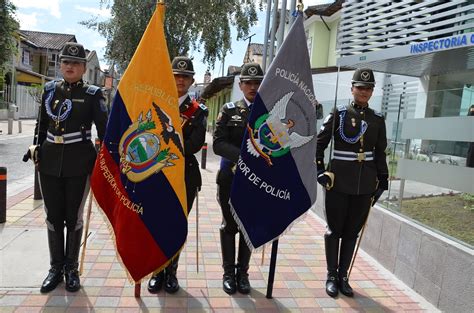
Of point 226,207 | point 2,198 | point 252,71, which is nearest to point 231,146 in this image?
point 226,207

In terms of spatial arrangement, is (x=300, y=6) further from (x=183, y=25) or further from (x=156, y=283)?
(x=183, y=25)

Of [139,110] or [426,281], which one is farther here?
[426,281]

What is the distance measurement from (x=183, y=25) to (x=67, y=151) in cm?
1520

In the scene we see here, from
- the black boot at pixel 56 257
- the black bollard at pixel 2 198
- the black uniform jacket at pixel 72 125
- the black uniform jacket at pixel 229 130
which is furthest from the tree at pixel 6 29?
the black uniform jacket at pixel 229 130

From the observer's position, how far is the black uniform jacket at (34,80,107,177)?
3295 mm

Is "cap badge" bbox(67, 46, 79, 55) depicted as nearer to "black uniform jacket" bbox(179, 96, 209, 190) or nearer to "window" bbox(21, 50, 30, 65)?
"black uniform jacket" bbox(179, 96, 209, 190)

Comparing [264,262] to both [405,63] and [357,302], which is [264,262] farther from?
[405,63]

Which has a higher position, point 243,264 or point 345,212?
point 345,212

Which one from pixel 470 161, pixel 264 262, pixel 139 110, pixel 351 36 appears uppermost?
pixel 351 36

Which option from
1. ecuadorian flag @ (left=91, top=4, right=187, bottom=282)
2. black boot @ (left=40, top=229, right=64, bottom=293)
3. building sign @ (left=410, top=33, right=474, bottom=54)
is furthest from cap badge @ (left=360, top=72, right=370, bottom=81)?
black boot @ (left=40, top=229, right=64, bottom=293)

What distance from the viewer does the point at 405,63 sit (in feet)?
21.3

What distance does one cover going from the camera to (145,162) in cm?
304

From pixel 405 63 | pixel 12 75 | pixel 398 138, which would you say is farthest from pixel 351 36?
pixel 12 75

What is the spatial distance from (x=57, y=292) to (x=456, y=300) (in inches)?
128
